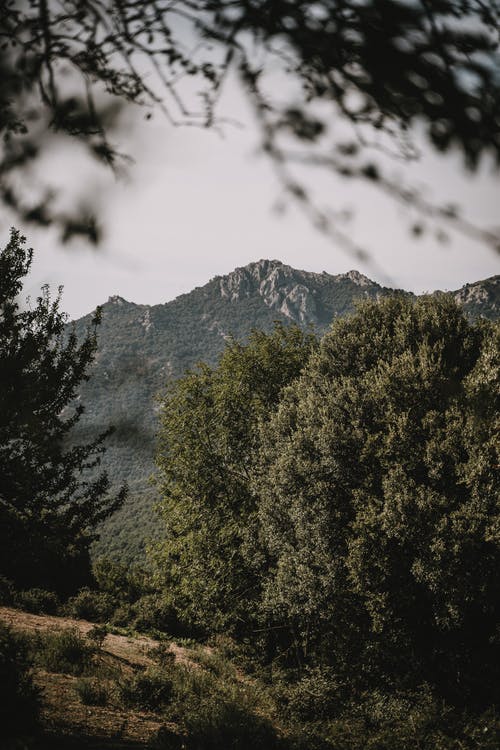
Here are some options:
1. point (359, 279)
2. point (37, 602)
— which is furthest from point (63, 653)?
point (359, 279)

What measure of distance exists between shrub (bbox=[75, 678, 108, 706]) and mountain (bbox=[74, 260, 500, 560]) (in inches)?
180

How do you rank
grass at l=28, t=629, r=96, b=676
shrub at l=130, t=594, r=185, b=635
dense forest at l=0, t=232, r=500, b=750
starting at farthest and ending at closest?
1. shrub at l=130, t=594, r=185, b=635
2. grass at l=28, t=629, r=96, b=676
3. dense forest at l=0, t=232, r=500, b=750

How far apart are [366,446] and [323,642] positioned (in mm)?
7246

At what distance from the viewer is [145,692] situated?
1036 centimetres

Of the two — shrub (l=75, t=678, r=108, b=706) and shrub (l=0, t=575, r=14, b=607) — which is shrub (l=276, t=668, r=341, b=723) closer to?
shrub (l=75, t=678, r=108, b=706)

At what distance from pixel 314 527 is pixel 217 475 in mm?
5884

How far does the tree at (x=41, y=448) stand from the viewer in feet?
25.0

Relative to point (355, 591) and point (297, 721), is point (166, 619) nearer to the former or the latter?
point (297, 721)

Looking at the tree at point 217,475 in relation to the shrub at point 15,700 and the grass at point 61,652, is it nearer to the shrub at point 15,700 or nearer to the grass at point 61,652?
the grass at point 61,652

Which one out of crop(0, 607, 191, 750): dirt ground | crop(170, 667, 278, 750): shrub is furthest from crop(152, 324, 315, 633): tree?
crop(0, 607, 191, 750): dirt ground

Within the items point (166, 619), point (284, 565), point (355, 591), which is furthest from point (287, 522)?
point (166, 619)

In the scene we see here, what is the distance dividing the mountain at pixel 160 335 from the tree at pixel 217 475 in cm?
147

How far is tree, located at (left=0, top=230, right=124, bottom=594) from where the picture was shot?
7.62m

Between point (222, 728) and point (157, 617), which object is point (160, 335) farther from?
point (222, 728)
